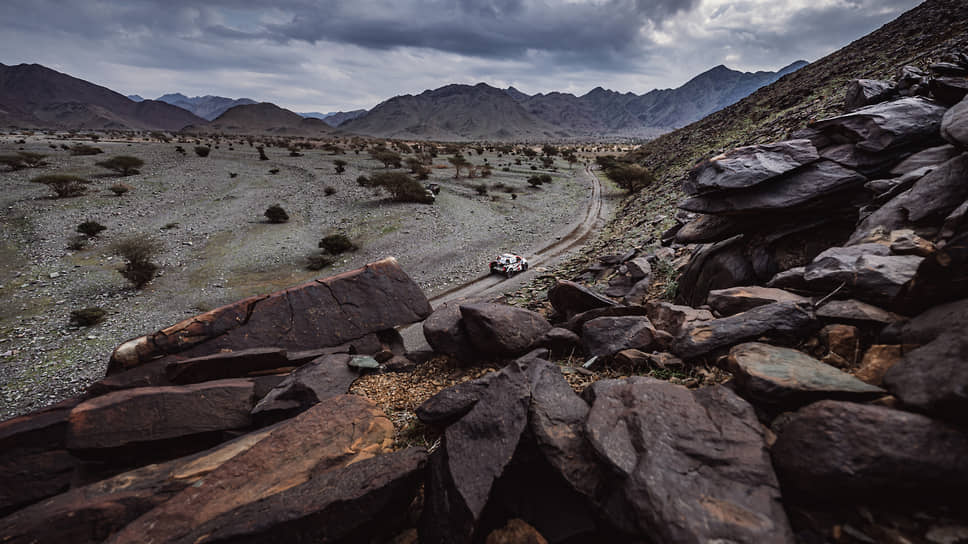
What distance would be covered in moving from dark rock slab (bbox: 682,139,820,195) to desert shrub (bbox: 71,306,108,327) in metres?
22.5

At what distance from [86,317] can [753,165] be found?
2374 cm

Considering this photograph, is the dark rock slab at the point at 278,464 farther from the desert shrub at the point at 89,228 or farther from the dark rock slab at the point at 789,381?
the desert shrub at the point at 89,228

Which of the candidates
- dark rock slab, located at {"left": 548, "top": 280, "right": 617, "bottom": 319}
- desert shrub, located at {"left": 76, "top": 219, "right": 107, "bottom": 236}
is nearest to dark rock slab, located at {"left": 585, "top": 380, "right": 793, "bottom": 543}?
dark rock slab, located at {"left": 548, "top": 280, "right": 617, "bottom": 319}

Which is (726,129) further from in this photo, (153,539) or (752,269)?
(153,539)

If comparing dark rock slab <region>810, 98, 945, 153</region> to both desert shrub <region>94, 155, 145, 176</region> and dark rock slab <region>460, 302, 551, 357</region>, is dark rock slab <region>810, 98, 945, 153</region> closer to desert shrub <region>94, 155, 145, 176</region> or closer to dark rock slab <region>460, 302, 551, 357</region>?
dark rock slab <region>460, 302, 551, 357</region>

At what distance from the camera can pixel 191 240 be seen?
23.8m

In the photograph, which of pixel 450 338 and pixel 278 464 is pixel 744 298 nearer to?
pixel 450 338

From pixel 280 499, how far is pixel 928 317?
692 cm

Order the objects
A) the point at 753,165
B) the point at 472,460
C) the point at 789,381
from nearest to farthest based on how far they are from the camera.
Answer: the point at 789,381 → the point at 472,460 → the point at 753,165

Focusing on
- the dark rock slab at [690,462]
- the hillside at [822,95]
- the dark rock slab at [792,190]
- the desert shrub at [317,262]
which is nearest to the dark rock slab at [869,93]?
the dark rock slab at [792,190]

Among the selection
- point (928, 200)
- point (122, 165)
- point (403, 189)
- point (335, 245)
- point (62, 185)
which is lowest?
point (335, 245)

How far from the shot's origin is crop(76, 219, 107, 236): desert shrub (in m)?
22.6

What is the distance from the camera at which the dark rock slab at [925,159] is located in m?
5.91

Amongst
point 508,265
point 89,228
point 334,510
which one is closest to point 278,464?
point 334,510
